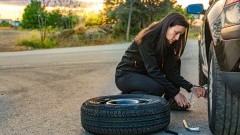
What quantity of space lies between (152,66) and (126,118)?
0.82m

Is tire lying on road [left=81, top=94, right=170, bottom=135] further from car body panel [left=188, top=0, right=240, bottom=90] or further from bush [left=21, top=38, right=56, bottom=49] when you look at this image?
bush [left=21, top=38, right=56, bottom=49]

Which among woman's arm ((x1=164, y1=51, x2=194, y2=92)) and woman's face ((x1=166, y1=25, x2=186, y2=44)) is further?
woman's arm ((x1=164, y1=51, x2=194, y2=92))

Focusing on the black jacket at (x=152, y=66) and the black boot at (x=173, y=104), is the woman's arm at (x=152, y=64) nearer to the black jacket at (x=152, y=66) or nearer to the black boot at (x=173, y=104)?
the black jacket at (x=152, y=66)

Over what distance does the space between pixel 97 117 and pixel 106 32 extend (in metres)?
29.8

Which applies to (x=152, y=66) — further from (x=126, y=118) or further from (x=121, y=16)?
(x=121, y=16)

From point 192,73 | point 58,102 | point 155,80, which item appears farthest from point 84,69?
point 155,80

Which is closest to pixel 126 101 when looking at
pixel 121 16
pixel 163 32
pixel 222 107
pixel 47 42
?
pixel 163 32

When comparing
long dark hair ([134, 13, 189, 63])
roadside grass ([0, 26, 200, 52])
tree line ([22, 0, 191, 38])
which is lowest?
roadside grass ([0, 26, 200, 52])

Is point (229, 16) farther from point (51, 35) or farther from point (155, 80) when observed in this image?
point (51, 35)

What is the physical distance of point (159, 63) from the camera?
471cm

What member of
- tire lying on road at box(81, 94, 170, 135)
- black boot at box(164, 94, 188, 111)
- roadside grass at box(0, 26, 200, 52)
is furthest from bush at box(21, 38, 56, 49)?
tire lying on road at box(81, 94, 170, 135)

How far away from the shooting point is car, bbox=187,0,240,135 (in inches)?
125

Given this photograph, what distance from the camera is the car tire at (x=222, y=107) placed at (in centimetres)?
343

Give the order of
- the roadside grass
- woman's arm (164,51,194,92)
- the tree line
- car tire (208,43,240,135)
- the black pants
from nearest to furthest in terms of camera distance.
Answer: car tire (208,43,240,135) → the black pants → woman's arm (164,51,194,92) → the roadside grass → the tree line
